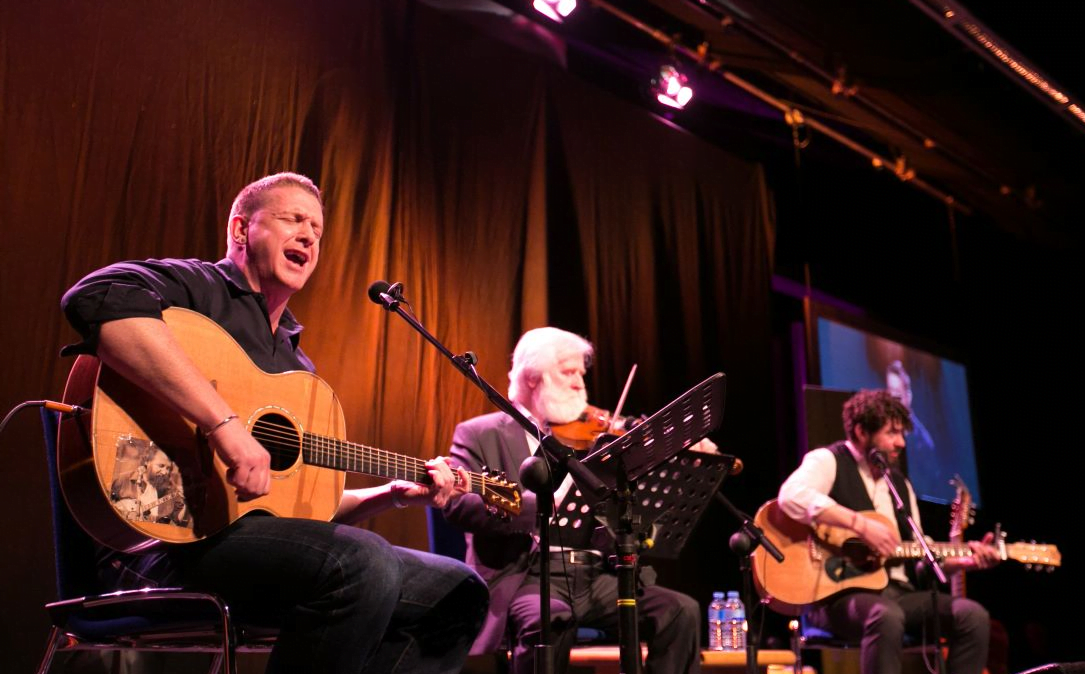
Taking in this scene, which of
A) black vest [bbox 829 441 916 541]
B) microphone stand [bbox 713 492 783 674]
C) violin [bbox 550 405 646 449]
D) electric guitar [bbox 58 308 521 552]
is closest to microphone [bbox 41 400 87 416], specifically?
electric guitar [bbox 58 308 521 552]

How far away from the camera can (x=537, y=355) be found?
187 inches

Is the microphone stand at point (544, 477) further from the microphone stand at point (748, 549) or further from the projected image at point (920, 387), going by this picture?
the projected image at point (920, 387)

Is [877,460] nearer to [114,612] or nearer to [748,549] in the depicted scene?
[748,549]

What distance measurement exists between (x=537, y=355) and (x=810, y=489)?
5.93ft

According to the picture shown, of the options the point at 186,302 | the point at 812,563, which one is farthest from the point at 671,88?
the point at 186,302

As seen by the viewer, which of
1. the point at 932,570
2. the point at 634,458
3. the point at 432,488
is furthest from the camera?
the point at 932,570

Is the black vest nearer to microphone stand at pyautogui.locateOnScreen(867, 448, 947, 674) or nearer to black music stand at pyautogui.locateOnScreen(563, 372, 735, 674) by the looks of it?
microphone stand at pyautogui.locateOnScreen(867, 448, 947, 674)

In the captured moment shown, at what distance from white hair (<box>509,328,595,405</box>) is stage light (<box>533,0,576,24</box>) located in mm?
2086

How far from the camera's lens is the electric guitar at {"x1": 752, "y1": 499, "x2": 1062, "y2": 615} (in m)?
5.33

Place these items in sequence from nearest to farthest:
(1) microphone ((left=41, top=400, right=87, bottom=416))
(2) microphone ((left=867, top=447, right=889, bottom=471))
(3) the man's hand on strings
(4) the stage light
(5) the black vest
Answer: (1) microphone ((left=41, top=400, right=87, bottom=416)) < (3) the man's hand on strings < (2) microphone ((left=867, top=447, right=889, bottom=471)) < (5) the black vest < (4) the stage light

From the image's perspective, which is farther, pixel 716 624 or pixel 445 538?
pixel 716 624

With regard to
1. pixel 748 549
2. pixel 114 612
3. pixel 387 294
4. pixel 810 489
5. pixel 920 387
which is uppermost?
pixel 920 387

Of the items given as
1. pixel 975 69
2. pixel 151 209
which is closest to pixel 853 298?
pixel 975 69

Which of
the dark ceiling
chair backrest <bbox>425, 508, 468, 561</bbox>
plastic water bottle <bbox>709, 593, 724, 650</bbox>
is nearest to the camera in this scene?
chair backrest <bbox>425, 508, 468, 561</bbox>
